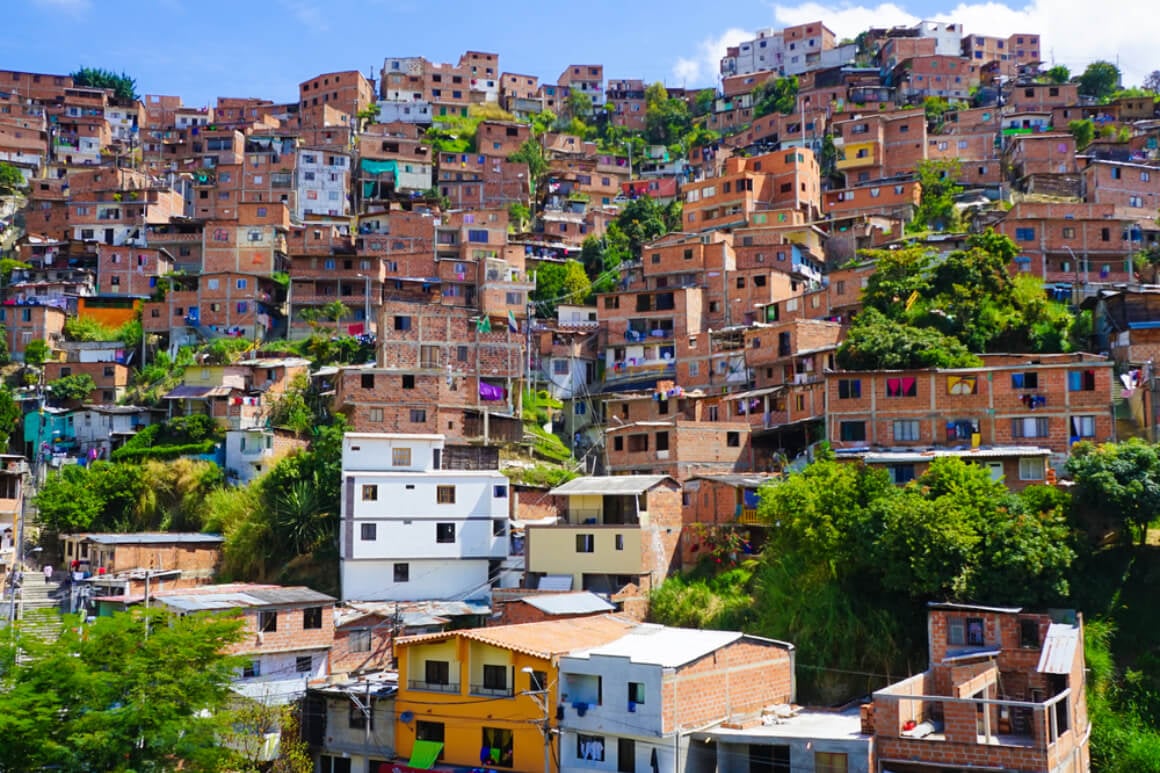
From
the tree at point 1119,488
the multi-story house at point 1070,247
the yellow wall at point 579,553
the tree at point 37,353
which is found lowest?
the yellow wall at point 579,553

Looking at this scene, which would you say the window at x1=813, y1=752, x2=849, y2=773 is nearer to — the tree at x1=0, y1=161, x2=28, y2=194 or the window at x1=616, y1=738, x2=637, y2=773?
the window at x1=616, y1=738, x2=637, y2=773

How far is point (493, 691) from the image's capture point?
102 feet

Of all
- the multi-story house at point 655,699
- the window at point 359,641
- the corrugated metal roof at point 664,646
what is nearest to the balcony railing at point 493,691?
the multi-story house at point 655,699

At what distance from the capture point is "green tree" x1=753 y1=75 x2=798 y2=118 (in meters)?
91.8

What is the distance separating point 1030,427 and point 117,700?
27.1m

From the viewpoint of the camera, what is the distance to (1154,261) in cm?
5622

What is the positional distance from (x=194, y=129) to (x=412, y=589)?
6253cm

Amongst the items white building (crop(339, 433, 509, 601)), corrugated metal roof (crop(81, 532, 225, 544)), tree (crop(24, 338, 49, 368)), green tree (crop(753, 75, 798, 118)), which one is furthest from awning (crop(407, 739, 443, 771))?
green tree (crop(753, 75, 798, 118))

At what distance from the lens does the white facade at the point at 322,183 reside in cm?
7781

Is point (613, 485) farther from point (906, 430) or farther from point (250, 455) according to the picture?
point (250, 455)

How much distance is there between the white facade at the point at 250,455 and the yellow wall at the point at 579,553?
45.5 feet

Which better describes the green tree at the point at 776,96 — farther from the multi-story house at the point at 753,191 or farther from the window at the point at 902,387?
the window at the point at 902,387

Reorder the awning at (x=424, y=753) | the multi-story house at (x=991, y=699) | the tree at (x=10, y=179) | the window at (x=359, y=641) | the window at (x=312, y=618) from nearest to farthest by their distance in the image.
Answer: the multi-story house at (x=991, y=699) < the awning at (x=424, y=753) < the window at (x=312, y=618) < the window at (x=359, y=641) < the tree at (x=10, y=179)

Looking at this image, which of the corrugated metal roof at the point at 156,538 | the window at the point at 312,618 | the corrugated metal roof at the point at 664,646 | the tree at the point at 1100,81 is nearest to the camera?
the corrugated metal roof at the point at 664,646
